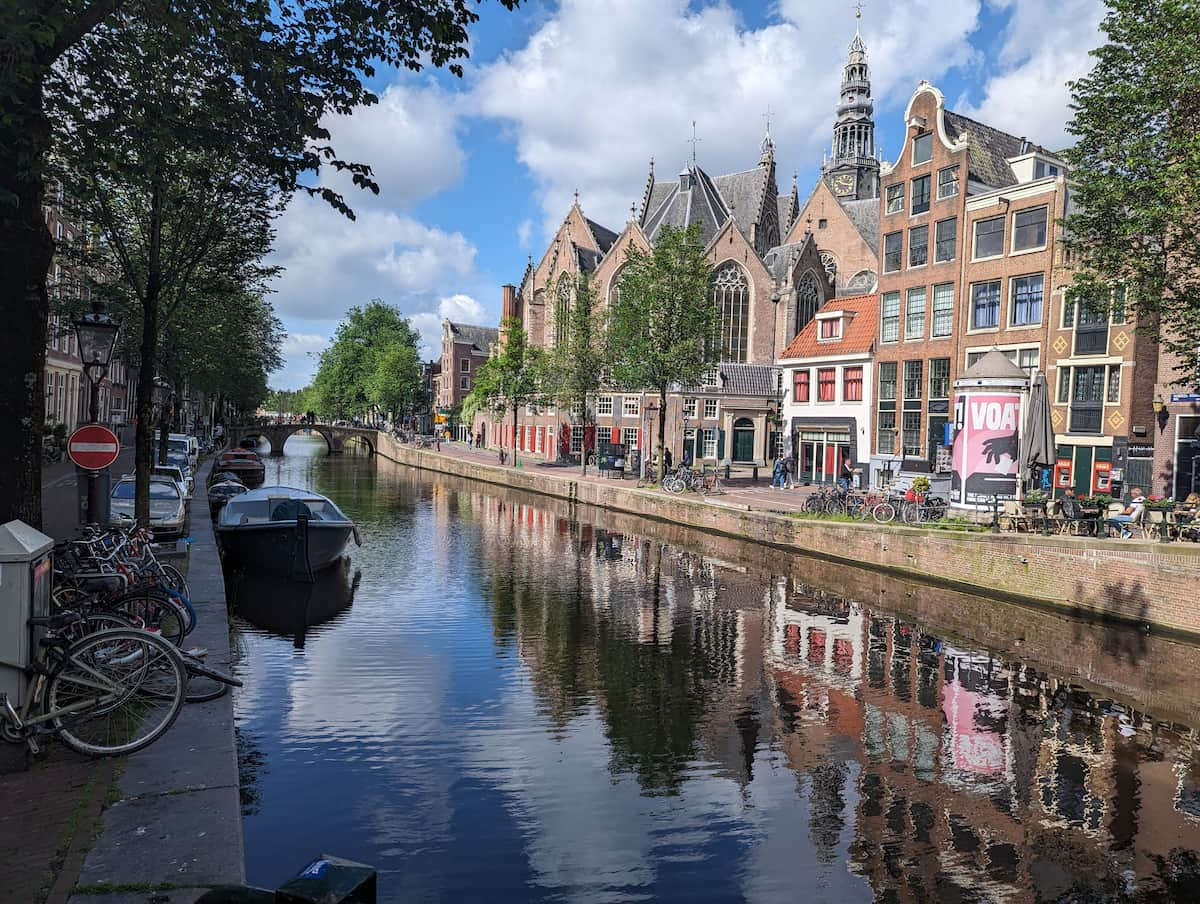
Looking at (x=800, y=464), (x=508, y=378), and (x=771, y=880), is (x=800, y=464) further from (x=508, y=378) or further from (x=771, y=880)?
(x=771, y=880)

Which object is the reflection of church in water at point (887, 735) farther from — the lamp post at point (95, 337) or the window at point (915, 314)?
the window at point (915, 314)

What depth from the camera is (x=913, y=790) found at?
29.0 ft

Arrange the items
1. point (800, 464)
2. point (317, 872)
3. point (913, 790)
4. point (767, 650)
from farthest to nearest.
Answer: point (800, 464), point (767, 650), point (913, 790), point (317, 872)

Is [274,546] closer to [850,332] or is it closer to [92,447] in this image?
[92,447]

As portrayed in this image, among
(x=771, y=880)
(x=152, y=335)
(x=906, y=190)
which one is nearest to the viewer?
(x=771, y=880)

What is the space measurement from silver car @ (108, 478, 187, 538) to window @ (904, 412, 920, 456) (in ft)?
89.3

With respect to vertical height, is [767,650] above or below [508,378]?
below

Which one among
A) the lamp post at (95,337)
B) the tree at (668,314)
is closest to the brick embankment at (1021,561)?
the tree at (668,314)

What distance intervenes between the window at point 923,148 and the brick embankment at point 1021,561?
16872 millimetres

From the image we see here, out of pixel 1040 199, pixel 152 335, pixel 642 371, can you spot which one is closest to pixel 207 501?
pixel 152 335

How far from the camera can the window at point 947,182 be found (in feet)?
108

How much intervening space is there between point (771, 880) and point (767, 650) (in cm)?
759

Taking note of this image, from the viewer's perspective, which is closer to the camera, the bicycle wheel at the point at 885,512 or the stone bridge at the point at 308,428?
the bicycle wheel at the point at 885,512

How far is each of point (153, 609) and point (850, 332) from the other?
3450 centimetres
